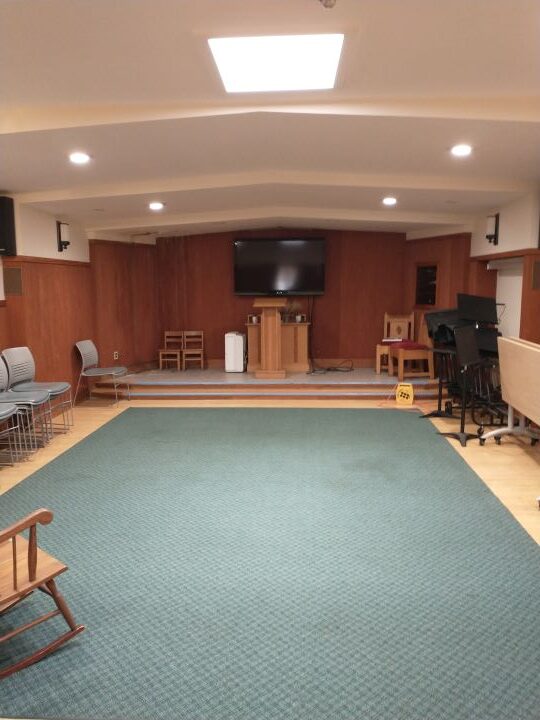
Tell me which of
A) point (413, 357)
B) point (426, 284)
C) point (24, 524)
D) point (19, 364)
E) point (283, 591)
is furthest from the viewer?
point (426, 284)

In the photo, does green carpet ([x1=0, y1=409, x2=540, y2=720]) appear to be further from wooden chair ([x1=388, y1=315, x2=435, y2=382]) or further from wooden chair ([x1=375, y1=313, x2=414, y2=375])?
wooden chair ([x1=375, y1=313, x2=414, y2=375])

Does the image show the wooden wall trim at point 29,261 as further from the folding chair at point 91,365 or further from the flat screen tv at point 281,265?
the flat screen tv at point 281,265

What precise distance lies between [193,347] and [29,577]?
22.2ft

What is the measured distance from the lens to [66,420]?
19.9 feet

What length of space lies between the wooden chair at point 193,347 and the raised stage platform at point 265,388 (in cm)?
107

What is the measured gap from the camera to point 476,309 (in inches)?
231

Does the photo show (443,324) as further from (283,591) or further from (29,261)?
(29,261)

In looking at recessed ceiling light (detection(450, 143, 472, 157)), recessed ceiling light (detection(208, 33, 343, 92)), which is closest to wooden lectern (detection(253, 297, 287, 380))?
recessed ceiling light (detection(450, 143, 472, 157))

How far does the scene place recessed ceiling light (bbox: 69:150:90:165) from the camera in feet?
13.1

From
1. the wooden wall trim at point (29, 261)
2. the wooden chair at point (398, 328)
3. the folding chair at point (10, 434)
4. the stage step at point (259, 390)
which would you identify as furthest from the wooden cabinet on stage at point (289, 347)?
the folding chair at point (10, 434)

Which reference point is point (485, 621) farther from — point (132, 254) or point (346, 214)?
point (132, 254)

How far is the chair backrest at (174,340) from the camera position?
865 centimetres

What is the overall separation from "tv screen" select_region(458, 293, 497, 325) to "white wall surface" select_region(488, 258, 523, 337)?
14.1 inches

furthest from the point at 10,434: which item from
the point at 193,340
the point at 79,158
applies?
the point at 193,340
